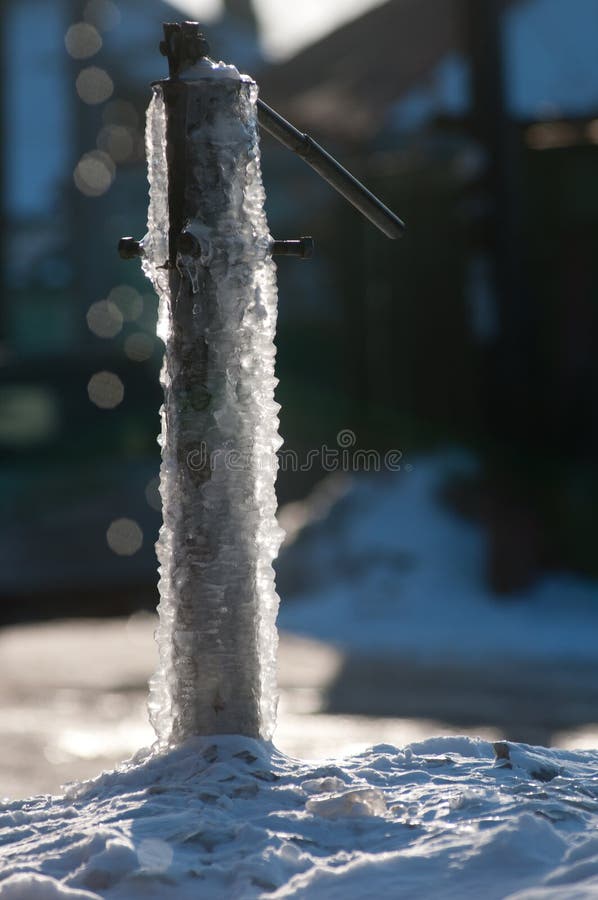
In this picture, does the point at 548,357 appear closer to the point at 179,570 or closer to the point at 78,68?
the point at 179,570

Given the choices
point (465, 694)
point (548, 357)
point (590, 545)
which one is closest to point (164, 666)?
point (465, 694)

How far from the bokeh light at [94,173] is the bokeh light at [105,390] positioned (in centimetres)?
897

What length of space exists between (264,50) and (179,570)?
30.4 m

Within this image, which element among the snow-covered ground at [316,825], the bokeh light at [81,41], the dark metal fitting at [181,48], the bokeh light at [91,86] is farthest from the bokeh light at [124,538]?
the bokeh light at [81,41]

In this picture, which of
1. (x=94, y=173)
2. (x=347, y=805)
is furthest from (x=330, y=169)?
(x=94, y=173)

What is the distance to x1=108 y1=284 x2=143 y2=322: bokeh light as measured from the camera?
73.5 feet

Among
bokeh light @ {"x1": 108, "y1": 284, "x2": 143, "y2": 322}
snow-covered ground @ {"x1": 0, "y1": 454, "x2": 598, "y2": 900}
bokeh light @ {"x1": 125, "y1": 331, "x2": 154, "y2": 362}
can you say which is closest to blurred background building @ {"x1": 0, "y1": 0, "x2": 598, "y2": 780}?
bokeh light @ {"x1": 125, "y1": 331, "x2": 154, "y2": 362}

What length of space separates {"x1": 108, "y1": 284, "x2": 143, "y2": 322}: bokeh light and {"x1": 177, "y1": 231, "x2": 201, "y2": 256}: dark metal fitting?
1866 cm

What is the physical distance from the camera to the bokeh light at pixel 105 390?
11070 millimetres

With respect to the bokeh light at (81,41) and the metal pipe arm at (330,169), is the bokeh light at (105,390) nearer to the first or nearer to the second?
the metal pipe arm at (330,169)

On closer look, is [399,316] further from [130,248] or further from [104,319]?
[130,248]

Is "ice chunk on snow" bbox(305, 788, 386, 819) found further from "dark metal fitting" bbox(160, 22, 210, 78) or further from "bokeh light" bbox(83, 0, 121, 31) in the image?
"bokeh light" bbox(83, 0, 121, 31)

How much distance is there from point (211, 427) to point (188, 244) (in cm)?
46

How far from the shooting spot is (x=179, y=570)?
132 inches
